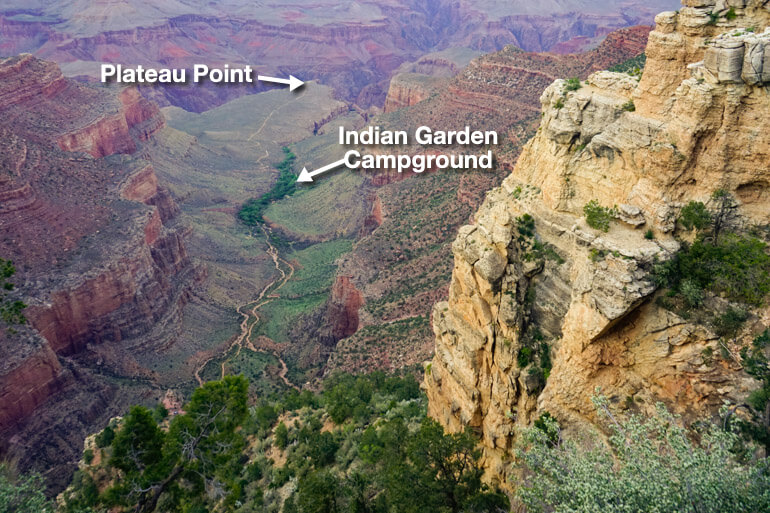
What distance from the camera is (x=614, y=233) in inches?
763

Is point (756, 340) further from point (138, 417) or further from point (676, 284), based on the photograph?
point (138, 417)

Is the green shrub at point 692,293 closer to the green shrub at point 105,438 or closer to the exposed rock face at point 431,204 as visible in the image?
the exposed rock face at point 431,204

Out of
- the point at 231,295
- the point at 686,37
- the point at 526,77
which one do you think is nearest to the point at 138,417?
the point at 686,37

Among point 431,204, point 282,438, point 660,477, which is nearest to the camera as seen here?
point 660,477

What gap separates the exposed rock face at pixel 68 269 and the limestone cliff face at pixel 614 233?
3607 centimetres

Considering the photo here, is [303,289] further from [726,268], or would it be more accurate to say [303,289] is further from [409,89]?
[409,89]

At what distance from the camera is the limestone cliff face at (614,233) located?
17.6 meters

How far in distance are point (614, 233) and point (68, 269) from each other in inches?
2039

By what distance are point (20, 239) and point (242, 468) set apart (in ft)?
112

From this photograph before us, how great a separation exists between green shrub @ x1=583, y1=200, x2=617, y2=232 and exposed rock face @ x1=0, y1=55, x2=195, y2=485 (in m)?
41.4

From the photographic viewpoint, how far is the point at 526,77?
84250 mm

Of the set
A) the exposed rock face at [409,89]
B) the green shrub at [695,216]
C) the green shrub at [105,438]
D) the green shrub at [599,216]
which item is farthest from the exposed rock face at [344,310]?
the exposed rock face at [409,89]

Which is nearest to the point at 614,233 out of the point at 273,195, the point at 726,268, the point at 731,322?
the point at 726,268

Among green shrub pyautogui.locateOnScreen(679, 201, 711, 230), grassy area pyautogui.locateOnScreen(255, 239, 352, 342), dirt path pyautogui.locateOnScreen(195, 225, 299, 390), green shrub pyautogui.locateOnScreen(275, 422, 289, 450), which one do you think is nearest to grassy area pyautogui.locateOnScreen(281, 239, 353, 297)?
grassy area pyautogui.locateOnScreen(255, 239, 352, 342)
